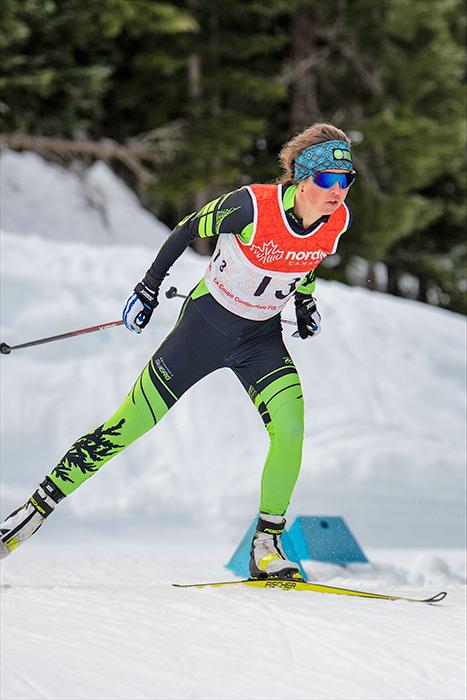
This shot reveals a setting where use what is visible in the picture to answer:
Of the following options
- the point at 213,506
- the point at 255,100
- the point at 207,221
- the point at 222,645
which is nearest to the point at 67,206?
→ the point at 255,100

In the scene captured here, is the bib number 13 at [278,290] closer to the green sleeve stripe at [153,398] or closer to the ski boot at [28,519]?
the green sleeve stripe at [153,398]

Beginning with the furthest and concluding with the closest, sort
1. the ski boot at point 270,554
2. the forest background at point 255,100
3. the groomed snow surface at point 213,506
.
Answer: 1. the forest background at point 255,100
2. the ski boot at point 270,554
3. the groomed snow surface at point 213,506

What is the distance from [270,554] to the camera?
169 inches

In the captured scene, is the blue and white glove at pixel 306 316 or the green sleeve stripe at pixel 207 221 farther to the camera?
the blue and white glove at pixel 306 316

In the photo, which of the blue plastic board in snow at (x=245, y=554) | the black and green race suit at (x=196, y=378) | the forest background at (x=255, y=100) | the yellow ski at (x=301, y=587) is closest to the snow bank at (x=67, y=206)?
the forest background at (x=255, y=100)

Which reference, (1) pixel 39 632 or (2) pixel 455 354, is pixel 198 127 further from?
(1) pixel 39 632

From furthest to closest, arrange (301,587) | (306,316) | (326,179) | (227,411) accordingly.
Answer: (227,411)
(306,316)
(301,587)
(326,179)

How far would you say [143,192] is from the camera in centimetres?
1509

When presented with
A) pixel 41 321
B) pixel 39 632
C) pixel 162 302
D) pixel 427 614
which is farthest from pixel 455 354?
pixel 39 632

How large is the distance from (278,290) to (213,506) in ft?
9.78

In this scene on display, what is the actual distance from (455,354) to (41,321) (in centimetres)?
356

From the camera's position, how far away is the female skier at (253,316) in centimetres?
395


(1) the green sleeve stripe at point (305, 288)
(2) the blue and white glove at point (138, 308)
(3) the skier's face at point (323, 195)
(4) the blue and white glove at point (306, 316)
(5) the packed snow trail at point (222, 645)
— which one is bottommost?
(5) the packed snow trail at point (222, 645)

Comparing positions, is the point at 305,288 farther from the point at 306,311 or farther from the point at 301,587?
the point at 301,587
